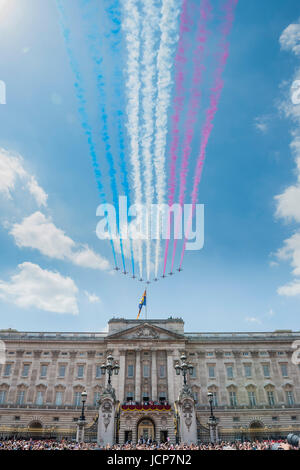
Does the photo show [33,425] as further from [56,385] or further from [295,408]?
[295,408]

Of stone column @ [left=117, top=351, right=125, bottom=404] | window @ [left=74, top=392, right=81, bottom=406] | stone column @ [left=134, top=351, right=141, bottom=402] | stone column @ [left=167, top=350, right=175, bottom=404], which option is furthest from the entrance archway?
window @ [left=74, top=392, right=81, bottom=406]

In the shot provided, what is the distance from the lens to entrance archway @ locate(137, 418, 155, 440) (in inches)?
1871

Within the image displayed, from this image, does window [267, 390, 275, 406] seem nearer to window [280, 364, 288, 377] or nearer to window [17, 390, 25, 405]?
window [280, 364, 288, 377]

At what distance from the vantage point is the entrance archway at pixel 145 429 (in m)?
47.5

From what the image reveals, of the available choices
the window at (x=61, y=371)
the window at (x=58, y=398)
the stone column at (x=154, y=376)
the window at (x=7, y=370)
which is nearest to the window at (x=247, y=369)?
the stone column at (x=154, y=376)

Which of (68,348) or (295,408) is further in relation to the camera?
(68,348)

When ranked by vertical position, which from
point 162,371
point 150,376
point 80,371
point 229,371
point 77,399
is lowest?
point 77,399

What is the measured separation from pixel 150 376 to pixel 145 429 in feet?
27.2

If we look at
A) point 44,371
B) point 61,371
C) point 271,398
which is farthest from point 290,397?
point 44,371

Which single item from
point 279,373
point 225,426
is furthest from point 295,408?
point 225,426

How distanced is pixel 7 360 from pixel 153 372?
1045 inches

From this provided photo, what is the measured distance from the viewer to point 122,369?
5472 centimetres

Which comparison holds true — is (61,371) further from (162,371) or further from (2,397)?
(162,371)

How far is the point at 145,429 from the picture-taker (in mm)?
48469
